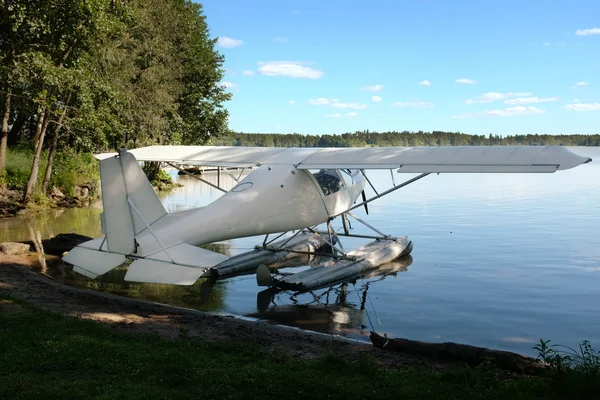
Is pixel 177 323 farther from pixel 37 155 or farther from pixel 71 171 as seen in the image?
pixel 71 171

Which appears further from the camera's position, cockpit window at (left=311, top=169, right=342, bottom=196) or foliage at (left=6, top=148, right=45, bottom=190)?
foliage at (left=6, top=148, right=45, bottom=190)

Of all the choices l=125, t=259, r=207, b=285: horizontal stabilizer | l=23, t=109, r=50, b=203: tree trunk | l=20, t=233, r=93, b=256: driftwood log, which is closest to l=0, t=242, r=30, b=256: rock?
l=20, t=233, r=93, b=256: driftwood log

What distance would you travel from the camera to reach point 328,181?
1220 cm

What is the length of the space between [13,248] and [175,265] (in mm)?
6150

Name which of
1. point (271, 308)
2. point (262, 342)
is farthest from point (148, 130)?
point (262, 342)

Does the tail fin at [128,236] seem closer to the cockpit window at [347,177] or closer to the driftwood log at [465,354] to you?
the driftwood log at [465,354]

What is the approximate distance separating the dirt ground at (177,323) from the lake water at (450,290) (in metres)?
0.78

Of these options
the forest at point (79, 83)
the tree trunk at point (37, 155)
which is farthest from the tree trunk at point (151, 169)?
the tree trunk at point (37, 155)

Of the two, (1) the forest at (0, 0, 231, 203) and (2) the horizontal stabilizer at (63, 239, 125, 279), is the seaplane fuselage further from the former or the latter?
(1) the forest at (0, 0, 231, 203)

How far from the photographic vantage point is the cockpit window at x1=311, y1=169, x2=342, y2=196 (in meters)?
12.0

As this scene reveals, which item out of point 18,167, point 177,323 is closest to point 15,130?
point 18,167

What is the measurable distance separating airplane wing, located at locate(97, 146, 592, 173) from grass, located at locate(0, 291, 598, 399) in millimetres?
4232

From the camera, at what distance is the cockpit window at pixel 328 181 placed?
1202 centimetres

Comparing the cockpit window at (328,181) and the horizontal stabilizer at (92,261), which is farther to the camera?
the cockpit window at (328,181)
